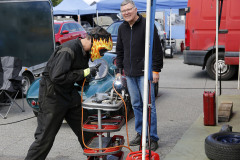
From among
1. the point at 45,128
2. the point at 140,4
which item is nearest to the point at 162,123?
the point at 45,128

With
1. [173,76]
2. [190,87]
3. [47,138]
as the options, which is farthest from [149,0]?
[173,76]

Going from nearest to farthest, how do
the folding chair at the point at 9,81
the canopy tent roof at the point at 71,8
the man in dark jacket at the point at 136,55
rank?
1. the man in dark jacket at the point at 136,55
2. the folding chair at the point at 9,81
3. the canopy tent roof at the point at 71,8

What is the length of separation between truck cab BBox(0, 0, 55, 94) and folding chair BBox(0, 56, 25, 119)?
0.87 meters

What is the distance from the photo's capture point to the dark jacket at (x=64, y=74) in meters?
3.78

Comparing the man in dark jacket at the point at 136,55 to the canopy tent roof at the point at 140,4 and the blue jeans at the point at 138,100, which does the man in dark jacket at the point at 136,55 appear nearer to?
the blue jeans at the point at 138,100

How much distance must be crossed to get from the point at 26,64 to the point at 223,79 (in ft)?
17.5

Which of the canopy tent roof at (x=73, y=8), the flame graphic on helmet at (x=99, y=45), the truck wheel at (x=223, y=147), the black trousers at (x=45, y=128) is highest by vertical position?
the canopy tent roof at (x=73, y=8)

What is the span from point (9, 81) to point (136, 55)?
3.75 metres

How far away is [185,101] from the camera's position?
26.9 feet

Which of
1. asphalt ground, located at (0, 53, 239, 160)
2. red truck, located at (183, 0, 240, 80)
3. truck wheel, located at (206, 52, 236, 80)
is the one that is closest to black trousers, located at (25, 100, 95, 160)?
asphalt ground, located at (0, 53, 239, 160)

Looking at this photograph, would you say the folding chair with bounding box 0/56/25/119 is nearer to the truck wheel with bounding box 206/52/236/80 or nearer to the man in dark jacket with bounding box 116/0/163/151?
the man in dark jacket with bounding box 116/0/163/151

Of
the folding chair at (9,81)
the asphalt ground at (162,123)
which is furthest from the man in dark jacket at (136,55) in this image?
the folding chair at (9,81)

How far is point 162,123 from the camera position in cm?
652

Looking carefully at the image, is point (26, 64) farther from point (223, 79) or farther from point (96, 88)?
point (223, 79)
